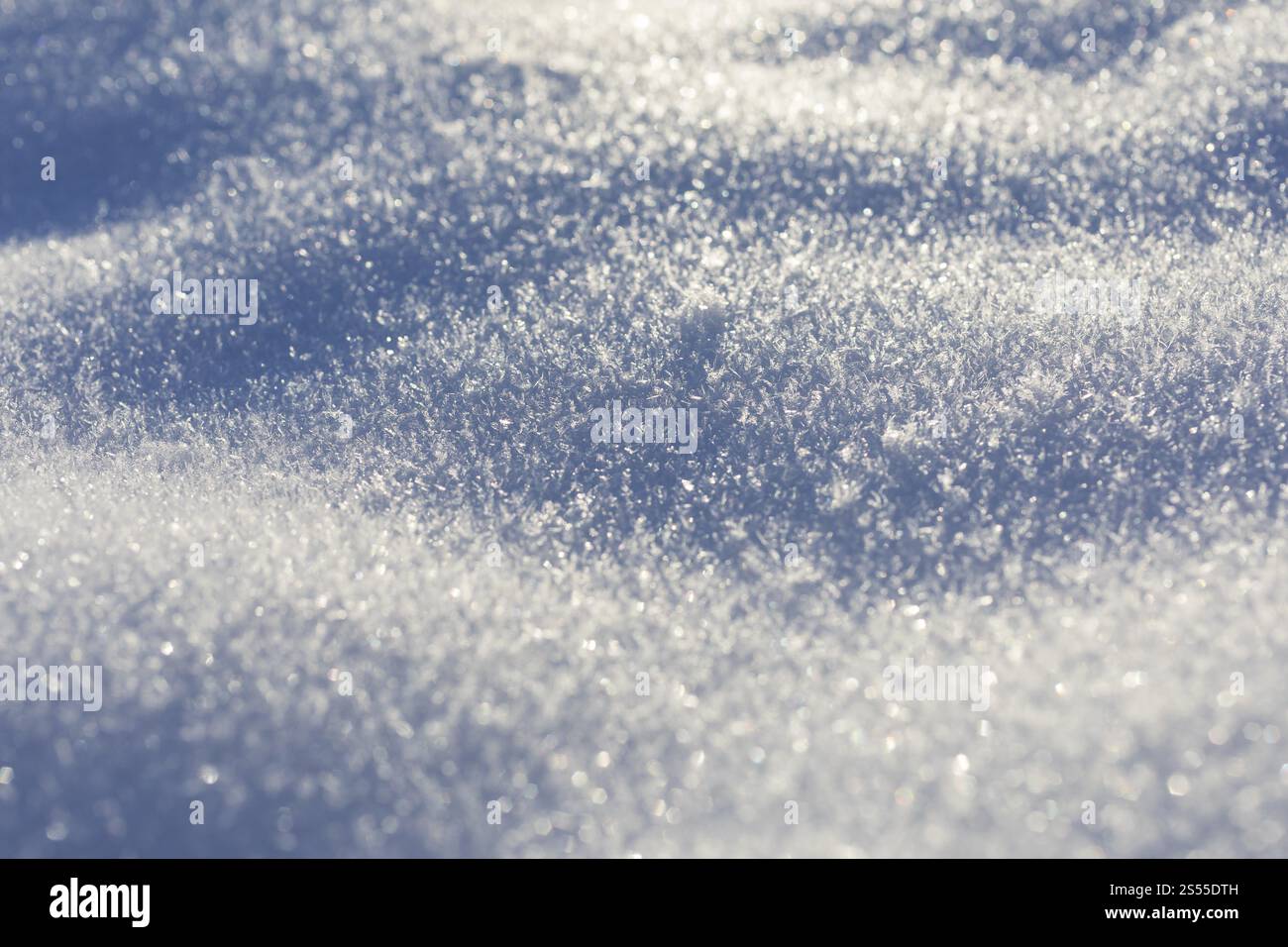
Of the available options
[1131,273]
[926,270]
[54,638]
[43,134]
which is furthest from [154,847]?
[43,134]

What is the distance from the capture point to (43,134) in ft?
31.2

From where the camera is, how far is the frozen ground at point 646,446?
15.1 feet

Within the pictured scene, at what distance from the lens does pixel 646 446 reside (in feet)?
20.9

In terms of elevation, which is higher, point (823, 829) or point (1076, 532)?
point (1076, 532)

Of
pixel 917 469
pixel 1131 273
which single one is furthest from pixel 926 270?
pixel 917 469

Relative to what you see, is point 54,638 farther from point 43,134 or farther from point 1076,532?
point 43,134

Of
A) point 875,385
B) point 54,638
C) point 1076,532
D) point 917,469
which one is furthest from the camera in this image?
point 875,385

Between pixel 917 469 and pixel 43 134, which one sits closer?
pixel 917 469

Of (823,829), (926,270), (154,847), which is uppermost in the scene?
(926,270)

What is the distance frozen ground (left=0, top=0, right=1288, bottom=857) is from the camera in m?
4.60

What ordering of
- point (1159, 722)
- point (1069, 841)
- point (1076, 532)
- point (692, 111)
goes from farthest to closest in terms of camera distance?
1. point (692, 111)
2. point (1076, 532)
3. point (1159, 722)
4. point (1069, 841)

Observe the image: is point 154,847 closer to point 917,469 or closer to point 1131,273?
point 917,469

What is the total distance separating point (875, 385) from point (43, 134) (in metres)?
8.04
